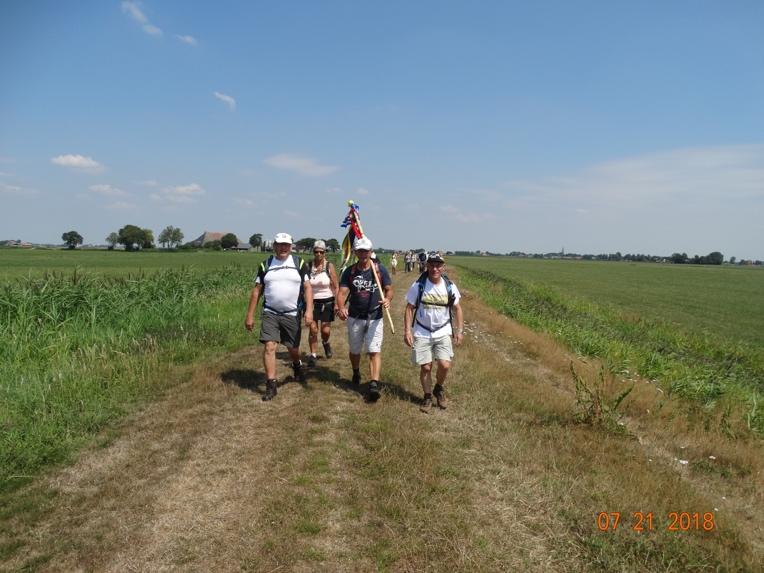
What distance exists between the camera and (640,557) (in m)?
3.31

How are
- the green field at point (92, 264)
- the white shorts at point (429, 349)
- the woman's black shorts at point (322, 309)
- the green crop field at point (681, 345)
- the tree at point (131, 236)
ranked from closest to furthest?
the white shorts at point (429, 349) < the woman's black shorts at point (322, 309) < the green crop field at point (681, 345) < the green field at point (92, 264) < the tree at point (131, 236)

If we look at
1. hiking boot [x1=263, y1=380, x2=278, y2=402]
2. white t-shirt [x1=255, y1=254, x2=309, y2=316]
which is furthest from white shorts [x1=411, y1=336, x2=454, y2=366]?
hiking boot [x1=263, y1=380, x2=278, y2=402]

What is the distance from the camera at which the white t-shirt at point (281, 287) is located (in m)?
6.28

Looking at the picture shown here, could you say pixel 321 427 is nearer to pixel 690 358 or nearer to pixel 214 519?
pixel 214 519

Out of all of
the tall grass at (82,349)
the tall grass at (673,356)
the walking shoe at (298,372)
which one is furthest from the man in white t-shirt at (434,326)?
the tall grass at (673,356)

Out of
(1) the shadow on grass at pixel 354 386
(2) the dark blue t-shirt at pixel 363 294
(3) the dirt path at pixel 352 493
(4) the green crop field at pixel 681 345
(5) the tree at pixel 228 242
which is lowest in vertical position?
(4) the green crop field at pixel 681 345

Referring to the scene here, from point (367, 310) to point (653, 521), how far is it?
13.3ft

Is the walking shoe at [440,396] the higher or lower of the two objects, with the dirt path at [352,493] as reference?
higher

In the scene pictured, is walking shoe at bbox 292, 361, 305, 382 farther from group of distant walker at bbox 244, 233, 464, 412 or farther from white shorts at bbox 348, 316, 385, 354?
white shorts at bbox 348, 316, 385, 354

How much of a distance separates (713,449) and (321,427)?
5.03m

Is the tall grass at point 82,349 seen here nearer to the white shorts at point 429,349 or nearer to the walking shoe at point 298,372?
the walking shoe at point 298,372

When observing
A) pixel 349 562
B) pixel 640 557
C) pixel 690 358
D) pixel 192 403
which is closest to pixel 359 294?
pixel 192 403

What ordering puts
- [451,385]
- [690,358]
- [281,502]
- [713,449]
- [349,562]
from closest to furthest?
[349,562] < [281,502] < [713,449] < [451,385] < [690,358]

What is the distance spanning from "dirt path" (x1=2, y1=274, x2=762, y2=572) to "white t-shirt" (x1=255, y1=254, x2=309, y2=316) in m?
1.31
